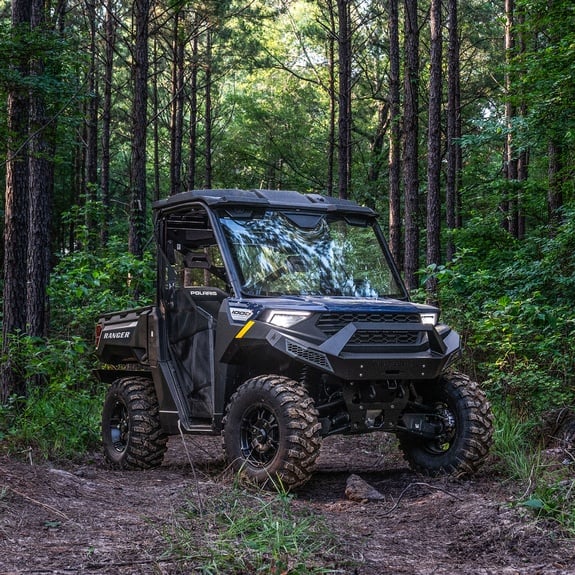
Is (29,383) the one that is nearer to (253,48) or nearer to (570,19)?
(570,19)

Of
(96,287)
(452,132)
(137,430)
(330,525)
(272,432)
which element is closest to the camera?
(330,525)

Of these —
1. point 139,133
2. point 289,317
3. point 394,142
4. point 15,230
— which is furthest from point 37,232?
point 394,142

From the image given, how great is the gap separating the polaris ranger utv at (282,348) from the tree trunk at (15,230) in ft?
9.18

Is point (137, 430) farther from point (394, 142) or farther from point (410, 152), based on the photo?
point (394, 142)

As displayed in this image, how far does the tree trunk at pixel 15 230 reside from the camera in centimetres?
1086

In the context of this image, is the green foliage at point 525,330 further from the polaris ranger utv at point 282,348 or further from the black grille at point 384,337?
the black grille at point 384,337

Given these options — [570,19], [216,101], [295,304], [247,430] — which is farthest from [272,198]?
[216,101]

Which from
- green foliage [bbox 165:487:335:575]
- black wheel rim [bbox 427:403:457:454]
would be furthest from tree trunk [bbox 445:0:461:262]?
green foliage [bbox 165:487:335:575]

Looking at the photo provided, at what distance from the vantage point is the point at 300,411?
6285 millimetres

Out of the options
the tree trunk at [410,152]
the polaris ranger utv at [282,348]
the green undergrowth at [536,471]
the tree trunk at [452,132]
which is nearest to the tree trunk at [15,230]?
the polaris ranger utv at [282,348]

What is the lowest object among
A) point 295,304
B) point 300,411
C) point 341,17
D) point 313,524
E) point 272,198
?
point 313,524

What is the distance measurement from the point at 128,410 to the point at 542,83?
1030cm

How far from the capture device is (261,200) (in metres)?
7.54

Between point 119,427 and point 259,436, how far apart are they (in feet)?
9.07
